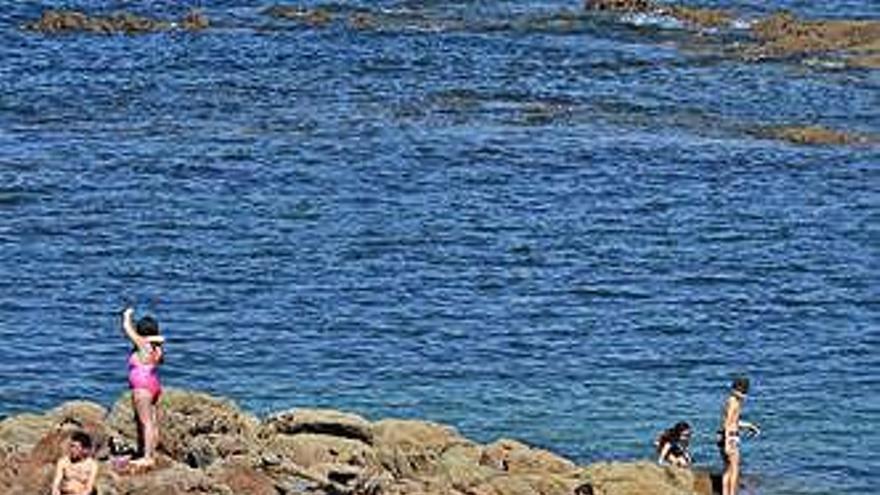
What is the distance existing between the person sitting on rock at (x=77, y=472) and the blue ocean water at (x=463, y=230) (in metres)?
14.3

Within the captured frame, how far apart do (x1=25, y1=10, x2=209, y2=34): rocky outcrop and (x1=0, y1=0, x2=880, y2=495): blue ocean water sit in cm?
106

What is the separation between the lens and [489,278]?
5369 cm

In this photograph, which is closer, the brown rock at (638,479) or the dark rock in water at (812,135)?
the brown rock at (638,479)

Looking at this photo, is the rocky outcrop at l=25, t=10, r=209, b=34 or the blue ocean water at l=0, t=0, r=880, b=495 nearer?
the blue ocean water at l=0, t=0, r=880, b=495

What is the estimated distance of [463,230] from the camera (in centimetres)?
5791

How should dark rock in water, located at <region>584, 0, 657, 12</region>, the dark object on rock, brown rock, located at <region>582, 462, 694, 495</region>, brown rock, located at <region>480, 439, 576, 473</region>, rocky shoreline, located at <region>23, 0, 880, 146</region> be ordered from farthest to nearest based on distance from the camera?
dark rock in water, located at <region>584, 0, 657, 12</region> → rocky shoreline, located at <region>23, 0, 880, 146</region> → brown rock, located at <region>480, 439, 576, 473</region> → brown rock, located at <region>582, 462, 694, 495</region> → the dark object on rock

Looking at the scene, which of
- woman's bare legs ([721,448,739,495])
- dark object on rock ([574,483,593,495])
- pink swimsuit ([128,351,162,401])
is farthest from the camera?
woman's bare legs ([721,448,739,495])

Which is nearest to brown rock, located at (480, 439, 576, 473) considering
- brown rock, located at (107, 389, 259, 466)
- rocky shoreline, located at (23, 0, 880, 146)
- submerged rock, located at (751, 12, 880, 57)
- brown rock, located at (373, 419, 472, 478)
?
brown rock, located at (373, 419, 472, 478)

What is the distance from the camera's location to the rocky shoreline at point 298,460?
32.3 m

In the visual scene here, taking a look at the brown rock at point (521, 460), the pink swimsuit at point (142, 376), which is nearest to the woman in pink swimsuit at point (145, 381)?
the pink swimsuit at point (142, 376)

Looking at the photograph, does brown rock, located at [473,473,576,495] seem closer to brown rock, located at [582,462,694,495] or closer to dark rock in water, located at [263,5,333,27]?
brown rock, located at [582,462,694,495]

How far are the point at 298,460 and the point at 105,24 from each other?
5357 centimetres

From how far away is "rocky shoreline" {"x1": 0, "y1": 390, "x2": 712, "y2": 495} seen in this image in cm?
3228

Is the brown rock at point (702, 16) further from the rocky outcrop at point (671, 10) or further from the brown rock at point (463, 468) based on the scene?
the brown rock at point (463, 468)
